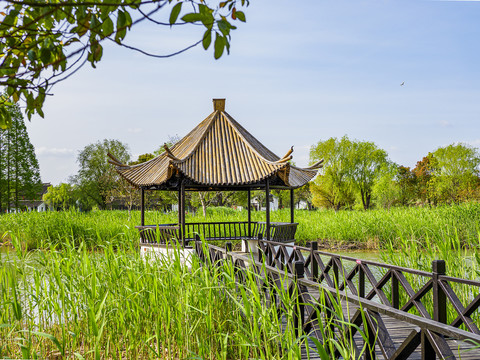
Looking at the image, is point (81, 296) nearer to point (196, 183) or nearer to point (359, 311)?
point (359, 311)

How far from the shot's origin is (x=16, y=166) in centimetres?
3253

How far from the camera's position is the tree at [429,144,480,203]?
108 ft

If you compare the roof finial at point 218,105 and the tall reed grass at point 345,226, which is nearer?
the roof finial at point 218,105

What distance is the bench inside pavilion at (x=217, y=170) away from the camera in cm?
1023

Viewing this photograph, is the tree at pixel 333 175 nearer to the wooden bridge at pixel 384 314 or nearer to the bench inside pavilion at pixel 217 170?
the bench inside pavilion at pixel 217 170

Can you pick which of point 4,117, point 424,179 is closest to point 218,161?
point 4,117

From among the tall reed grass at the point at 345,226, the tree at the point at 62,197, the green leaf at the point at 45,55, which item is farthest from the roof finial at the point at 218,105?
the tree at the point at 62,197

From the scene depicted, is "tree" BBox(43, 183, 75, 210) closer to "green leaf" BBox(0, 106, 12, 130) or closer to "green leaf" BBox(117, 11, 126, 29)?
"green leaf" BBox(0, 106, 12, 130)

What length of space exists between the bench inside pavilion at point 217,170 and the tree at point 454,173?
2436 cm

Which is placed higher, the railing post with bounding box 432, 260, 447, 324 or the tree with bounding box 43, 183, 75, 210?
the tree with bounding box 43, 183, 75, 210

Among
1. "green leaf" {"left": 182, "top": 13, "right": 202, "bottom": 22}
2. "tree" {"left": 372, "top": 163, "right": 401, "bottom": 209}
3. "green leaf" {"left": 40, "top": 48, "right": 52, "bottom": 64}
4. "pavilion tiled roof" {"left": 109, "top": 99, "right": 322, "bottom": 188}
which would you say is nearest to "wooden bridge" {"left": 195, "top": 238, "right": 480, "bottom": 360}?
"green leaf" {"left": 182, "top": 13, "right": 202, "bottom": 22}

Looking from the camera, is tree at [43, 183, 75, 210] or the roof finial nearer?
the roof finial

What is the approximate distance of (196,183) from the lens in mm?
10281

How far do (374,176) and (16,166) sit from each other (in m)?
26.9
